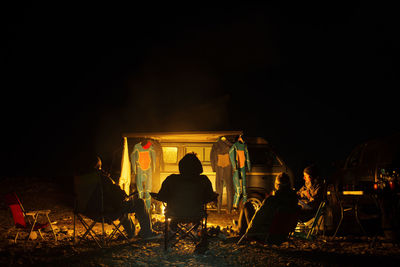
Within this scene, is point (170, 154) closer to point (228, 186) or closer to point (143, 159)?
point (143, 159)

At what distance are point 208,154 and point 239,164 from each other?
118 centimetres

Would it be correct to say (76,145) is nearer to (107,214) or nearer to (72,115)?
(72,115)

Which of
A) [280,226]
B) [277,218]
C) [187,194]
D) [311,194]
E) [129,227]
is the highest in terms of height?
[187,194]

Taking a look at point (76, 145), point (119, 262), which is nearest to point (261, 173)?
point (119, 262)

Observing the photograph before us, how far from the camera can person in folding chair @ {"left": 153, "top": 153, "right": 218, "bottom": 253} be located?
473cm

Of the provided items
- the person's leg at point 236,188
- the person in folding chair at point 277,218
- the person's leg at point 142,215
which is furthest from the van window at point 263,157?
the person's leg at point 142,215

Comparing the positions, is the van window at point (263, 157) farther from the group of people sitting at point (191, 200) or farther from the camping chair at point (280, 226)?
the camping chair at point (280, 226)

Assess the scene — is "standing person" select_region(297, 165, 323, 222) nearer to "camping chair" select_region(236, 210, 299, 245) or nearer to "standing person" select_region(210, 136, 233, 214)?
"camping chair" select_region(236, 210, 299, 245)

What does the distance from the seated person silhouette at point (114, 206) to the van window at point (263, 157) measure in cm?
353

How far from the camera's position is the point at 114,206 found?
16.5 ft

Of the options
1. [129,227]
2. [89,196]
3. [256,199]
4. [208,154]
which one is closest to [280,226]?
[129,227]

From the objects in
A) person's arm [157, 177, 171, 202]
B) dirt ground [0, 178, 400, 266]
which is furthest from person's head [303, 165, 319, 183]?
person's arm [157, 177, 171, 202]

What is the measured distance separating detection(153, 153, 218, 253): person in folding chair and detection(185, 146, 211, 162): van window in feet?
12.7

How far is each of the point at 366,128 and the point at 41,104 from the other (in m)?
37.9
